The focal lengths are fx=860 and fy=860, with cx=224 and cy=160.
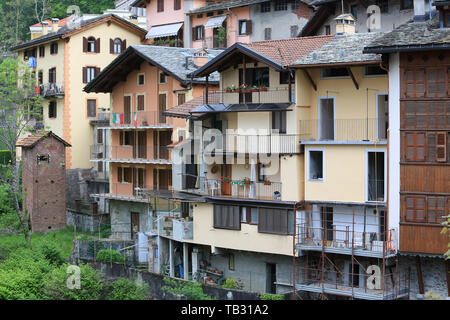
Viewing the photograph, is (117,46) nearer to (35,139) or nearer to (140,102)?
(35,139)

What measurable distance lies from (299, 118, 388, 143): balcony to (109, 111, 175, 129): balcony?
1153 centimetres

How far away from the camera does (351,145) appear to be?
38.6 m

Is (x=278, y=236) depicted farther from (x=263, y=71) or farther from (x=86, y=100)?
(x=86, y=100)

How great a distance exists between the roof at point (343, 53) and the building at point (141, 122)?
921cm

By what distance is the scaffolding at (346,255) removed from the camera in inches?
1438

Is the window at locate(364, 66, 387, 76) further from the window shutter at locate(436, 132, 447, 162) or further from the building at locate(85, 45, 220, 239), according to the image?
the building at locate(85, 45, 220, 239)

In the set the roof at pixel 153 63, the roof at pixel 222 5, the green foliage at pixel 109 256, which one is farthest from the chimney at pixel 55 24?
the green foliage at pixel 109 256

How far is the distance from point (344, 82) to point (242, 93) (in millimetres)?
5731

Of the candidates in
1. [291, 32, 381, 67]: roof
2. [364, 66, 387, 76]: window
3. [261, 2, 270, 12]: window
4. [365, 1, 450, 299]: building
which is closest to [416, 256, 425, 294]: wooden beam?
[365, 1, 450, 299]: building

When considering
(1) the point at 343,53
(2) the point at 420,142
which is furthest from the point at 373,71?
(2) the point at 420,142

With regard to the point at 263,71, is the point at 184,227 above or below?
below

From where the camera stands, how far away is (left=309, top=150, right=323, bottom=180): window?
4006 centimetres

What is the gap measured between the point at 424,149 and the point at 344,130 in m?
4.87
